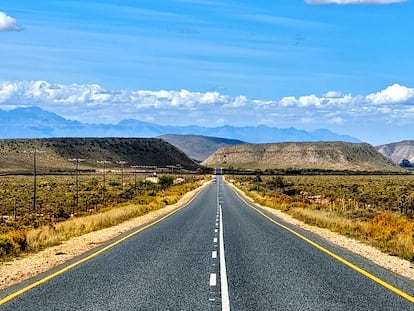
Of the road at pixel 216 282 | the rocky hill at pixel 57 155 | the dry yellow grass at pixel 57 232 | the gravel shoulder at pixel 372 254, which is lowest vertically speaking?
the gravel shoulder at pixel 372 254

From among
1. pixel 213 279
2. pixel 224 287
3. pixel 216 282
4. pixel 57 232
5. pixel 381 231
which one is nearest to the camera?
pixel 224 287

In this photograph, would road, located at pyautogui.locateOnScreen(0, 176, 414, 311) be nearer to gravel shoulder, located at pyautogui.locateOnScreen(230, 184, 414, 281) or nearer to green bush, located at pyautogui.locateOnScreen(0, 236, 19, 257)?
gravel shoulder, located at pyautogui.locateOnScreen(230, 184, 414, 281)

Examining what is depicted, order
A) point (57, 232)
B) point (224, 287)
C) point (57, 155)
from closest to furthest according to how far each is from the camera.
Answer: point (224, 287) → point (57, 232) → point (57, 155)

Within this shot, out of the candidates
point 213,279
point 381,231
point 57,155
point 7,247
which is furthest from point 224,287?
point 57,155

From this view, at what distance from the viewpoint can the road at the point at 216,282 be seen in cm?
1018

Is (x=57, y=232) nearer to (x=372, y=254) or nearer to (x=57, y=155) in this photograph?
(x=372, y=254)

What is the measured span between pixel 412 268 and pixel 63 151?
563ft

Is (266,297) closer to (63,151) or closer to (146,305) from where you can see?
(146,305)

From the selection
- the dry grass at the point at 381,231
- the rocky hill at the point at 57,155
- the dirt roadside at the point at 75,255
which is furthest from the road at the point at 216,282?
the rocky hill at the point at 57,155

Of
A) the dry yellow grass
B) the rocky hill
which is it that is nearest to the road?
the dry yellow grass

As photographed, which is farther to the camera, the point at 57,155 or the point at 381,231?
the point at 57,155

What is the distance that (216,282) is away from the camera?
12.3 meters

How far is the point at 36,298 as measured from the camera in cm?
1061

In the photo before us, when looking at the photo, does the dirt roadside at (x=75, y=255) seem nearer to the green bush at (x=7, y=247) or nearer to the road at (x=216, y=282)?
the green bush at (x=7, y=247)
